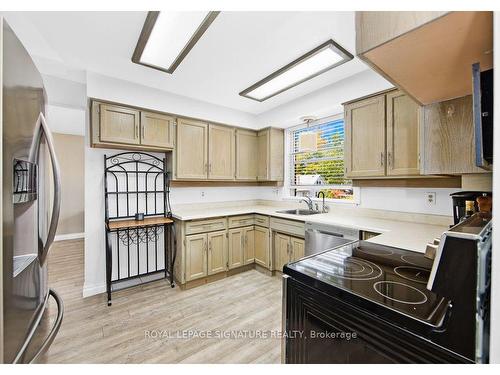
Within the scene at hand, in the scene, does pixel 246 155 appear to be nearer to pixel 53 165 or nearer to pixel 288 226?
pixel 288 226

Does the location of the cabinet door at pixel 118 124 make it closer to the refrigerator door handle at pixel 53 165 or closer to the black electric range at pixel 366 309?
the refrigerator door handle at pixel 53 165

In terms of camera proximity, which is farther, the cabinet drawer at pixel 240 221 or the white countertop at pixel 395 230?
the cabinet drawer at pixel 240 221

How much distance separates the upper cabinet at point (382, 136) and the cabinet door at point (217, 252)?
1.77m

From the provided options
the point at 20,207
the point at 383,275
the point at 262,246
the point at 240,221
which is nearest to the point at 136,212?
the point at 240,221

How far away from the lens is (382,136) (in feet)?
7.29

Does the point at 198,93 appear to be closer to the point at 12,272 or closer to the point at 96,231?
the point at 96,231

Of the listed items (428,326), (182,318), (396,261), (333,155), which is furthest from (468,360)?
(333,155)

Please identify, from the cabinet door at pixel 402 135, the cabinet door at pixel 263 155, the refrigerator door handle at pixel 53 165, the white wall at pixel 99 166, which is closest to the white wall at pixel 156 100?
the white wall at pixel 99 166

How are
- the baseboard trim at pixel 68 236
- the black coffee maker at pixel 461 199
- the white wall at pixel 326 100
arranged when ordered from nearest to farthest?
1. the black coffee maker at pixel 461 199
2. the white wall at pixel 326 100
3. the baseboard trim at pixel 68 236

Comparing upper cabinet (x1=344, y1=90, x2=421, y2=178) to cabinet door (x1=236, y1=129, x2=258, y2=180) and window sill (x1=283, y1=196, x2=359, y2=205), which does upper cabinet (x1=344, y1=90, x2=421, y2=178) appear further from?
cabinet door (x1=236, y1=129, x2=258, y2=180)

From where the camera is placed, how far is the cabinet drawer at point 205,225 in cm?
270

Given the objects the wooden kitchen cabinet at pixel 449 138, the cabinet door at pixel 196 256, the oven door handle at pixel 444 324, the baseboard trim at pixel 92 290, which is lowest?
the baseboard trim at pixel 92 290

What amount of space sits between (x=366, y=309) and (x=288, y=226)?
203cm

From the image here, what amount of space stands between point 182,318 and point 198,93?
105 inches
